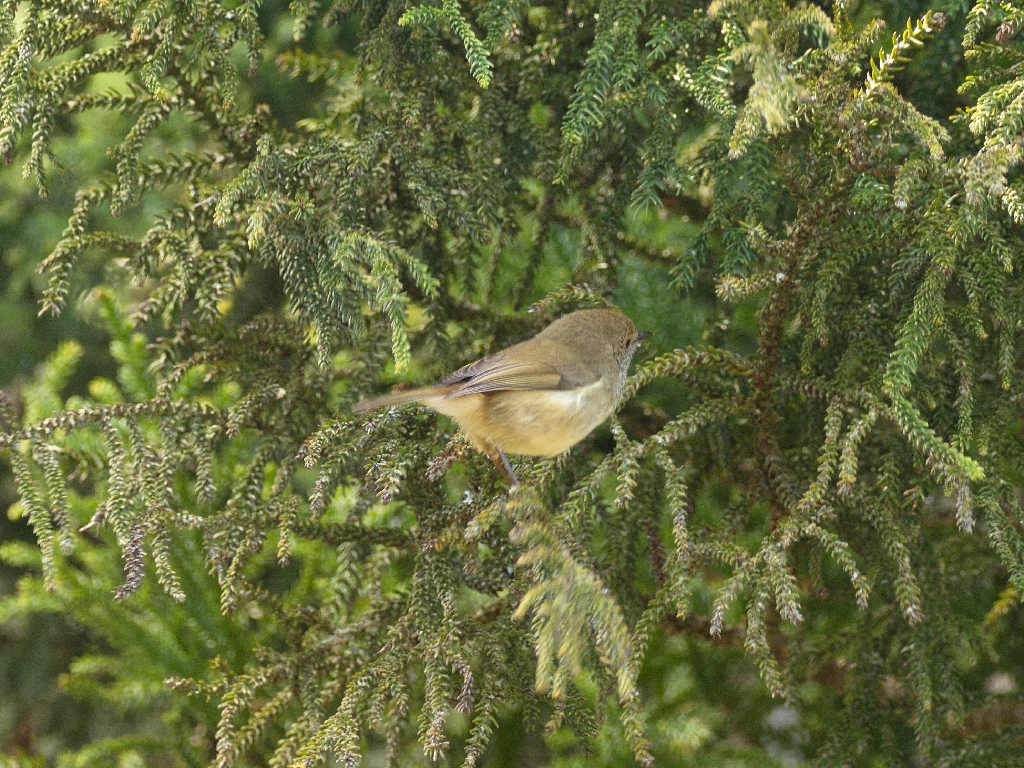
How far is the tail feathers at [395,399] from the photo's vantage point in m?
2.21

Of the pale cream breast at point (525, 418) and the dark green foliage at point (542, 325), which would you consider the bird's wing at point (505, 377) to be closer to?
the pale cream breast at point (525, 418)

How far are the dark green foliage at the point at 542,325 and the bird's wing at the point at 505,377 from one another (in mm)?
148

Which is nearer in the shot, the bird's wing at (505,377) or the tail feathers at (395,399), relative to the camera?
the tail feathers at (395,399)

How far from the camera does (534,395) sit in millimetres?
2580

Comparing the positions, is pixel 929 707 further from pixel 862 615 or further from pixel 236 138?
pixel 236 138

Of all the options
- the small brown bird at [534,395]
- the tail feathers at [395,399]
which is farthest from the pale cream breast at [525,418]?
the tail feathers at [395,399]

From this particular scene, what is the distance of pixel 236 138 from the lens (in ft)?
8.09

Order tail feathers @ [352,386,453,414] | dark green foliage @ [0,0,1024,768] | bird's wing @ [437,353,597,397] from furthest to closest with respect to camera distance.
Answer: bird's wing @ [437,353,597,397] → tail feathers @ [352,386,453,414] → dark green foliage @ [0,0,1024,768]

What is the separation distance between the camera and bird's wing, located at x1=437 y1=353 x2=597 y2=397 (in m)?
2.47

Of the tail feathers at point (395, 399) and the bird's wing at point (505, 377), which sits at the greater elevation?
the tail feathers at point (395, 399)

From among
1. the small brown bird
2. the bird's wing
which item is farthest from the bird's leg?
the bird's wing

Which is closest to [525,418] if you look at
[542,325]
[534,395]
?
[534,395]

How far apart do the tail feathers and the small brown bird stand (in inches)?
1.9

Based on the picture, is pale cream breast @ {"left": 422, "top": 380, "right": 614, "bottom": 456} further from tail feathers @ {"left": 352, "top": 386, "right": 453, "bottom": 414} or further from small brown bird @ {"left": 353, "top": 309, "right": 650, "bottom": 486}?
tail feathers @ {"left": 352, "top": 386, "right": 453, "bottom": 414}
